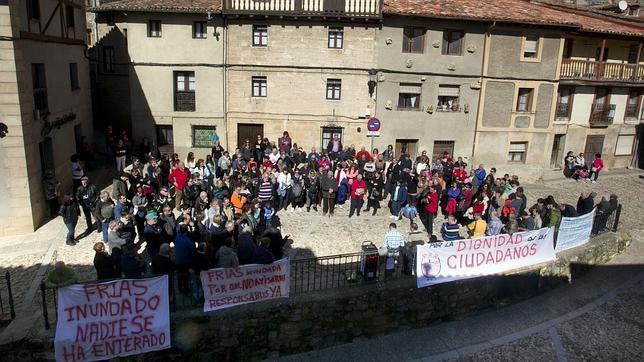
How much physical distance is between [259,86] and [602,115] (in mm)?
A: 19395

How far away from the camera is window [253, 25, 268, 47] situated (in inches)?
915

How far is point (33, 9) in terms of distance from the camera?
16.0m

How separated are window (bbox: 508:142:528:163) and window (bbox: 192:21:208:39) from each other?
16366 millimetres

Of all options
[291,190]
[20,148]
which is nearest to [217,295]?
[291,190]

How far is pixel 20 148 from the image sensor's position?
14.7 metres

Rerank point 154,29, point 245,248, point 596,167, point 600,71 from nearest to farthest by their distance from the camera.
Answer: point 245,248 → point 154,29 → point 596,167 → point 600,71

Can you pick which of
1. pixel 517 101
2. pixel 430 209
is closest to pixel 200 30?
pixel 430 209

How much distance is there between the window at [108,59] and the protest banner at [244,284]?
719 inches

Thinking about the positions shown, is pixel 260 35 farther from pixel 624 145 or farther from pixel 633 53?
pixel 624 145

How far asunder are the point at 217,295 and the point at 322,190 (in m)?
7.19

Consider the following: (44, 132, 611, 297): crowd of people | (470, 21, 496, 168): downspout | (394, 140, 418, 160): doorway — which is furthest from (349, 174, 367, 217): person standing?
(470, 21, 496, 168): downspout

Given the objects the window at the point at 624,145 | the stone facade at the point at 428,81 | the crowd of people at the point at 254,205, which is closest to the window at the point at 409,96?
the stone facade at the point at 428,81

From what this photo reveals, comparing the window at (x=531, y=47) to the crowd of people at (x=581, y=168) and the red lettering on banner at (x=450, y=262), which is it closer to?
the crowd of people at (x=581, y=168)

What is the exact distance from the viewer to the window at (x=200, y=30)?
23391 mm
